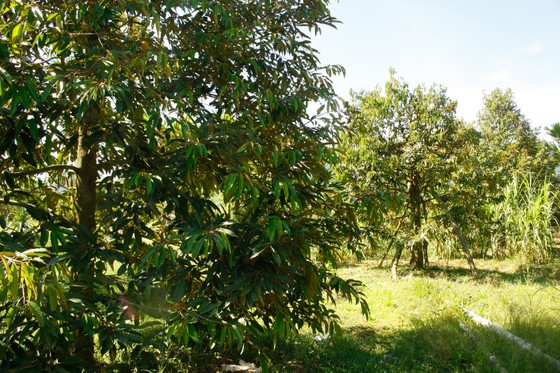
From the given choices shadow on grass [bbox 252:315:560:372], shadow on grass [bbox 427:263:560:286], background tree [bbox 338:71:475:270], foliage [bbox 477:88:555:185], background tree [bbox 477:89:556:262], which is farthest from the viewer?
foliage [bbox 477:88:555:185]

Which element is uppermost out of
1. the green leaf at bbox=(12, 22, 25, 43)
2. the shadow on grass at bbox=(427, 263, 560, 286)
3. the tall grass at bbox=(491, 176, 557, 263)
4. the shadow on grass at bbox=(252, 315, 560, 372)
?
the green leaf at bbox=(12, 22, 25, 43)

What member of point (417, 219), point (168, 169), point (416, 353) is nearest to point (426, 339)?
point (416, 353)

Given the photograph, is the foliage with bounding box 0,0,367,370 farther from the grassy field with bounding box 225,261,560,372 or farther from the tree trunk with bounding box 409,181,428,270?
the tree trunk with bounding box 409,181,428,270

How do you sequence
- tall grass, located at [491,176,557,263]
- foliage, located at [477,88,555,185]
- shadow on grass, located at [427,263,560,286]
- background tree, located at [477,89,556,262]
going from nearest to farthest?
shadow on grass, located at [427,263,560,286], background tree, located at [477,89,556,262], tall grass, located at [491,176,557,263], foliage, located at [477,88,555,185]

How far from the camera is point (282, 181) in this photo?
249 centimetres

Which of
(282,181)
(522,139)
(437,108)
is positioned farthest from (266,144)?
(522,139)

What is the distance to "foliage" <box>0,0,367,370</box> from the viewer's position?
2270 millimetres

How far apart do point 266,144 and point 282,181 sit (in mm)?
624

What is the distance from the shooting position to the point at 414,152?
8367mm

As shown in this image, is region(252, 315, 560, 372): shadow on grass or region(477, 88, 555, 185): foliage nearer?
region(252, 315, 560, 372): shadow on grass

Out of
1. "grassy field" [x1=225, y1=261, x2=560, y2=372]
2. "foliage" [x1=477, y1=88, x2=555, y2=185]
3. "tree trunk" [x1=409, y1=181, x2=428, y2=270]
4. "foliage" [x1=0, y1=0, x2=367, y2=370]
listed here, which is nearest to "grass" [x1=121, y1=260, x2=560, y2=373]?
"grassy field" [x1=225, y1=261, x2=560, y2=372]

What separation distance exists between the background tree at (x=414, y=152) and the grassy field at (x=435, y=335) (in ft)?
6.31

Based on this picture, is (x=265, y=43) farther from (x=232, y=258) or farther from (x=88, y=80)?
(x=232, y=258)

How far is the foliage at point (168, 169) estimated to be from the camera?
2.27m
